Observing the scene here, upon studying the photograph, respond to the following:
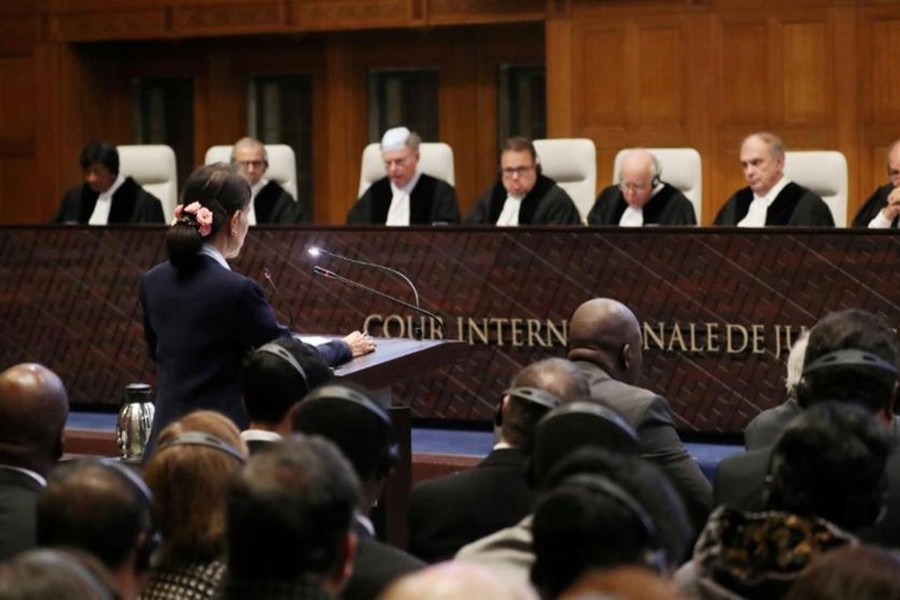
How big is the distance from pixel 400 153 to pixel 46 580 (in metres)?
7.80

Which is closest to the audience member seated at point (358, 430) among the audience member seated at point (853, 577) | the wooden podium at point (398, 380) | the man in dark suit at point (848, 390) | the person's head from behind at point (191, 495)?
the person's head from behind at point (191, 495)

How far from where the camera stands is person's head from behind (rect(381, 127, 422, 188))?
380 inches

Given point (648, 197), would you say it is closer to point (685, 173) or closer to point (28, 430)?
point (685, 173)

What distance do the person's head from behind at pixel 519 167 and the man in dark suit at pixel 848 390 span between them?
18.3 feet

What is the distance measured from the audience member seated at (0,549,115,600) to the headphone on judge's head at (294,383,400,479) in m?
1.11

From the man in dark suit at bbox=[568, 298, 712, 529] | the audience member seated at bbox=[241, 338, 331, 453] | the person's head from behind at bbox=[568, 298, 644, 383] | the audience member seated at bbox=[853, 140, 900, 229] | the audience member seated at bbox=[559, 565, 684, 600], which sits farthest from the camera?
the audience member seated at bbox=[853, 140, 900, 229]

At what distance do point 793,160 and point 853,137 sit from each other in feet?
5.54

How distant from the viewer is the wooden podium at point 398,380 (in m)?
5.25

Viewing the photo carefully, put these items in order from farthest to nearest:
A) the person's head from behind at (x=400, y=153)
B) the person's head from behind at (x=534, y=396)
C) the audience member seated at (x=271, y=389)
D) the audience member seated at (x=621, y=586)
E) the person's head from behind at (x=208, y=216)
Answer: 1. the person's head from behind at (x=400, y=153)
2. the person's head from behind at (x=208, y=216)
3. the audience member seated at (x=271, y=389)
4. the person's head from behind at (x=534, y=396)
5. the audience member seated at (x=621, y=586)

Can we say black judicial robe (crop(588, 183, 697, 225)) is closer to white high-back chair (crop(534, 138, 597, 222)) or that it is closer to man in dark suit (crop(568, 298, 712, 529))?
white high-back chair (crop(534, 138, 597, 222))

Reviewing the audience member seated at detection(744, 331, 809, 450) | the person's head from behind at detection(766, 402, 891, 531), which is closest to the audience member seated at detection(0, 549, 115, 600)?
the person's head from behind at detection(766, 402, 891, 531)

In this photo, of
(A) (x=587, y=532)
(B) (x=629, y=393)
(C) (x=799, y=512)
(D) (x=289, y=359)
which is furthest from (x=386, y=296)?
(A) (x=587, y=532)

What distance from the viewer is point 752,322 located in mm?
7406

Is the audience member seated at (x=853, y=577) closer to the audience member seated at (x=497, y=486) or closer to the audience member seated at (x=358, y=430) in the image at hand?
the audience member seated at (x=358, y=430)
